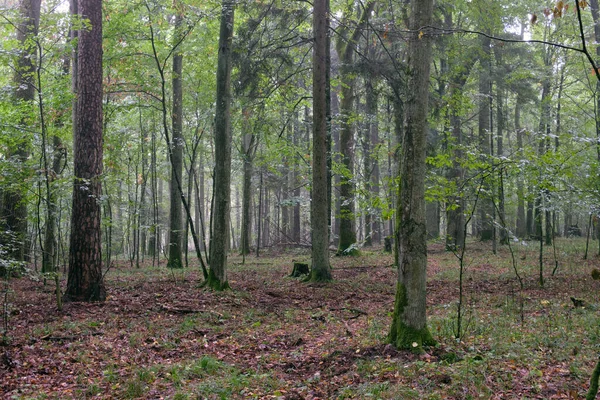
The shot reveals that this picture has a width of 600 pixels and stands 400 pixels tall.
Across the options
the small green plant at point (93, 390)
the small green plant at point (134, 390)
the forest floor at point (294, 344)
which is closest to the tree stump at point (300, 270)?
the forest floor at point (294, 344)

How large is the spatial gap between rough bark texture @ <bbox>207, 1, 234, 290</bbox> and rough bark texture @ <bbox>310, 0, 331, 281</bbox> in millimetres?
2378

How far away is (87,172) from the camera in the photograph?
877 cm

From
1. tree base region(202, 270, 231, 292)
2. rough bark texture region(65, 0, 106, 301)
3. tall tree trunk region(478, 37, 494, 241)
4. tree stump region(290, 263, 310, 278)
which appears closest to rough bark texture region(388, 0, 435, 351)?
tree base region(202, 270, 231, 292)

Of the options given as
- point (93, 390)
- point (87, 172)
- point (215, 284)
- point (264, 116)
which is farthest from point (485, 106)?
point (93, 390)

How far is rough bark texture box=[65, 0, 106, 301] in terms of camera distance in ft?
28.7

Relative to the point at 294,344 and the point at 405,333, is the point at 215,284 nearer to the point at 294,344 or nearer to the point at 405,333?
the point at 294,344

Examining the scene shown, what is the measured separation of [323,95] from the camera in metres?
11.5

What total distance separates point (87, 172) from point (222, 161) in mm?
3046

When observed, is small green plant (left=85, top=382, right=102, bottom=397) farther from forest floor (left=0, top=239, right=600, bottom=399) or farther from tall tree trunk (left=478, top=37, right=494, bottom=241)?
tall tree trunk (left=478, top=37, right=494, bottom=241)

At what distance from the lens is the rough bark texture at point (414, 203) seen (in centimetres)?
530

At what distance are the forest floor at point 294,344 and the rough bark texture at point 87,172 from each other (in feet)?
2.14

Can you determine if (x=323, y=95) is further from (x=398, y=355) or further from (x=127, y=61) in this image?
(x=398, y=355)

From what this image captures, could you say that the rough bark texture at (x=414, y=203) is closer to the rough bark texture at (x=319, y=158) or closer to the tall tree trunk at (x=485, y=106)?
the rough bark texture at (x=319, y=158)

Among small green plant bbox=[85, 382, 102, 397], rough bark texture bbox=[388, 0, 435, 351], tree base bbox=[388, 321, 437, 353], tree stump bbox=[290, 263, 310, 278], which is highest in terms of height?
rough bark texture bbox=[388, 0, 435, 351]
